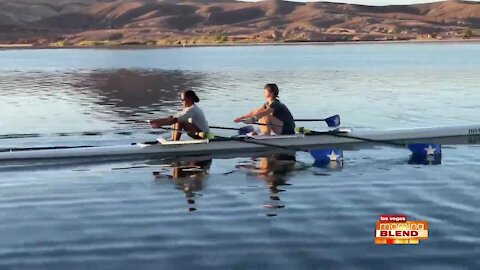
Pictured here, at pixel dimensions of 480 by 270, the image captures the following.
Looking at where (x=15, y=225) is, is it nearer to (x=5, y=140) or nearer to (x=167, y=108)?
(x=5, y=140)

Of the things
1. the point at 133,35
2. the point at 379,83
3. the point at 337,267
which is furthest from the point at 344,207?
the point at 133,35

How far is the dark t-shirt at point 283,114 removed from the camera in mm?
16484

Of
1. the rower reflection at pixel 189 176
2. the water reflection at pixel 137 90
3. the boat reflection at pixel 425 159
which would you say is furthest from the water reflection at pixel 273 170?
the water reflection at pixel 137 90

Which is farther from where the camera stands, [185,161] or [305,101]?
[305,101]

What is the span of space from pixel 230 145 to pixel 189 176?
2.47 meters

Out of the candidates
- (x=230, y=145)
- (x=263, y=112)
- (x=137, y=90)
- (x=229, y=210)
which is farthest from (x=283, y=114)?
(x=137, y=90)

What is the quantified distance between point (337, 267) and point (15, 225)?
5227 mm

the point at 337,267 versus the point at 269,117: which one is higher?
the point at 269,117

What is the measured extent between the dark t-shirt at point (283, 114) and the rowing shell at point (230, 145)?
226 mm

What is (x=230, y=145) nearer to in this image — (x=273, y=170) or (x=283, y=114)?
(x=283, y=114)

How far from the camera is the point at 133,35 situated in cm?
19312

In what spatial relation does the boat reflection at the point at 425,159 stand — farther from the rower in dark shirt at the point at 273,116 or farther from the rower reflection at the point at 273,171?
the rower in dark shirt at the point at 273,116

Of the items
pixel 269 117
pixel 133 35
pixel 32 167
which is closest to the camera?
pixel 32 167

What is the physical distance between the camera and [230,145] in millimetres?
16547
